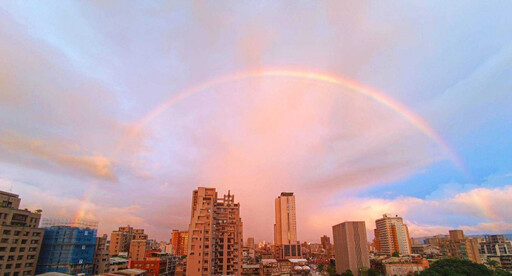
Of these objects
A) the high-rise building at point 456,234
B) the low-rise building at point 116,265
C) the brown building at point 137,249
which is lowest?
the low-rise building at point 116,265

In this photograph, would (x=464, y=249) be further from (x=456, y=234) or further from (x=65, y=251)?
(x=65, y=251)

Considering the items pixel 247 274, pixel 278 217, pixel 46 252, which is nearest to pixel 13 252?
pixel 46 252

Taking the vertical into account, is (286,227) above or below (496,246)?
above

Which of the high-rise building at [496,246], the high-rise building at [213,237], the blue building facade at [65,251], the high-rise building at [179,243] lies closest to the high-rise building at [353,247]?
the high-rise building at [213,237]

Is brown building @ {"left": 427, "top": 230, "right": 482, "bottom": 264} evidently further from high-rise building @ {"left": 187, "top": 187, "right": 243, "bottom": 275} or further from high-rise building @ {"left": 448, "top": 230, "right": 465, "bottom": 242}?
high-rise building @ {"left": 187, "top": 187, "right": 243, "bottom": 275}

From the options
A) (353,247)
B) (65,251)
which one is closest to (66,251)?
(65,251)

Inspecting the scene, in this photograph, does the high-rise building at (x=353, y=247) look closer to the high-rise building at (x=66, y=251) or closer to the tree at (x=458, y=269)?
the tree at (x=458, y=269)
